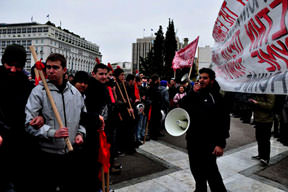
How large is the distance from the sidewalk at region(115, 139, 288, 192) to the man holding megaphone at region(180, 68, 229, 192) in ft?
2.95

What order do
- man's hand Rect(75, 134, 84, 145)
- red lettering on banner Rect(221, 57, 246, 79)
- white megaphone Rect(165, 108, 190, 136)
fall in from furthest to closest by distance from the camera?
white megaphone Rect(165, 108, 190, 136)
man's hand Rect(75, 134, 84, 145)
red lettering on banner Rect(221, 57, 246, 79)

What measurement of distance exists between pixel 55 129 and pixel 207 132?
6.31 ft

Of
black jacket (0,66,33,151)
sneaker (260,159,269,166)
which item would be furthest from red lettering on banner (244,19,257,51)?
sneaker (260,159,269,166)

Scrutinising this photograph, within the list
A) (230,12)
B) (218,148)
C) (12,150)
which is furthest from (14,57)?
(218,148)

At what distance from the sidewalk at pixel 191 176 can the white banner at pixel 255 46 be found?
2188mm

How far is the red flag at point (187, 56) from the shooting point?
7.87 meters

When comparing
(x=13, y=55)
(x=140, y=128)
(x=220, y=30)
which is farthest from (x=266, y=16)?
(x=140, y=128)

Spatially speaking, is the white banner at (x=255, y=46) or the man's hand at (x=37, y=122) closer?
the white banner at (x=255, y=46)

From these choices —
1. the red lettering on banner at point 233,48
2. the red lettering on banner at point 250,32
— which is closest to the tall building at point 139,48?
the red lettering on banner at point 233,48

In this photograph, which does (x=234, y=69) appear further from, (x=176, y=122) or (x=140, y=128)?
(x=140, y=128)

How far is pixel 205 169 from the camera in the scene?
9.42ft

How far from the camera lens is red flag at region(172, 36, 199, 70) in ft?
25.8

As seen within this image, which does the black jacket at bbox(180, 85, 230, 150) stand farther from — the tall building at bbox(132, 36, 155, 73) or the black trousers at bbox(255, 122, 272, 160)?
the tall building at bbox(132, 36, 155, 73)

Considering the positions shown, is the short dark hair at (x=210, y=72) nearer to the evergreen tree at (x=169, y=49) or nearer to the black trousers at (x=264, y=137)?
the black trousers at (x=264, y=137)
